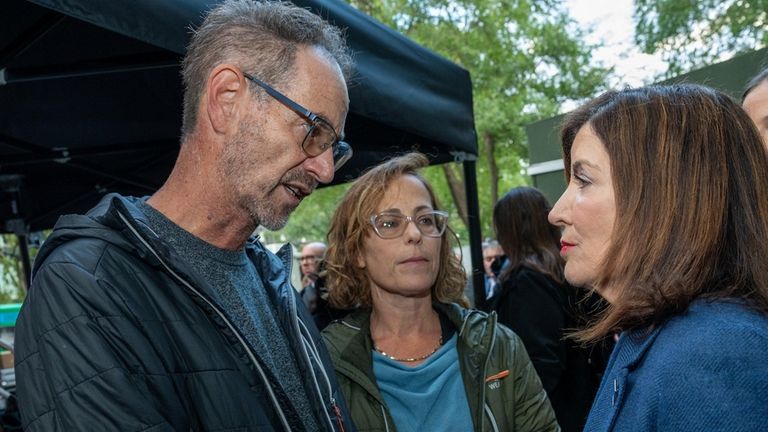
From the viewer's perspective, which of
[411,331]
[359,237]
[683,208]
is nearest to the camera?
[683,208]

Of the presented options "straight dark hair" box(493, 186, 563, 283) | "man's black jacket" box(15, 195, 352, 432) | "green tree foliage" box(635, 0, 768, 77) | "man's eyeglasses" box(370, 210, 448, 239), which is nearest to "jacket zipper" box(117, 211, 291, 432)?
"man's black jacket" box(15, 195, 352, 432)

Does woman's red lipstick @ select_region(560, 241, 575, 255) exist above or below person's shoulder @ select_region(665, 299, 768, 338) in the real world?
above

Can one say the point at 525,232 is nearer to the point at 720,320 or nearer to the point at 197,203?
the point at 197,203

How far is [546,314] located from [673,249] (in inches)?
84.9

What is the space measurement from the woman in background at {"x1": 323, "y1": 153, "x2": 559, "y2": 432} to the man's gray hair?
105 cm

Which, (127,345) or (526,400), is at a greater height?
(127,345)

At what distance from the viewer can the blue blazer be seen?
118 centimetres

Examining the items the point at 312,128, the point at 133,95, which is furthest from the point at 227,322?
the point at 133,95

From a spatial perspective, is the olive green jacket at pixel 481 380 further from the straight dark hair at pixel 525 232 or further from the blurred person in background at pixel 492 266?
the blurred person in background at pixel 492 266

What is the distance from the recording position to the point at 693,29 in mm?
13102

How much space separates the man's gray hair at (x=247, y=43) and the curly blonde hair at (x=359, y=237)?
1013 millimetres

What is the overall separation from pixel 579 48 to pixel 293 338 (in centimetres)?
1623

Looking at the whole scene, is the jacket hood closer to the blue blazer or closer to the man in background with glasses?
the man in background with glasses

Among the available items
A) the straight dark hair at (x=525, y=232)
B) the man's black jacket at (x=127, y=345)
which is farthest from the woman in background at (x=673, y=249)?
the straight dark hair at (x=525, y=232)
